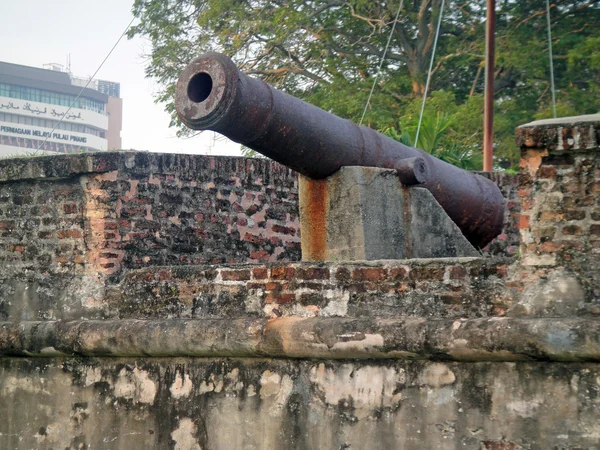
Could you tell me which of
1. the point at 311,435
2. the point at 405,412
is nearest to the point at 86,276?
the point at 311,435

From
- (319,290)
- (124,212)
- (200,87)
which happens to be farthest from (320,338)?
(124,212)

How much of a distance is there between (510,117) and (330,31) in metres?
3.99

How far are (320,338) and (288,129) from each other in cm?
118

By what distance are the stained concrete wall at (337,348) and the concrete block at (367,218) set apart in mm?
499

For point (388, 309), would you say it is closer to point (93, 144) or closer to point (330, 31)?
point (330, 31)

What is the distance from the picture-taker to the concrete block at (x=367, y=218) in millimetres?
5730

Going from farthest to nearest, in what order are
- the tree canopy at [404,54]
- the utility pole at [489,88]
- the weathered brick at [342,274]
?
the tree canopy at [404,54]
the utility pole at [489,88]
the weathered brick at [342,274]

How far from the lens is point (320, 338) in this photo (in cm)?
513

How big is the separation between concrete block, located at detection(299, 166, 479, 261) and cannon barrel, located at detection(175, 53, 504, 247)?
0.34ft

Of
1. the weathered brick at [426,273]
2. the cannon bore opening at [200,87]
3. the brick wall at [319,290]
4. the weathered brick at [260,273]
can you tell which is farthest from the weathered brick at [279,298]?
the cannon bore opening at [200,87]

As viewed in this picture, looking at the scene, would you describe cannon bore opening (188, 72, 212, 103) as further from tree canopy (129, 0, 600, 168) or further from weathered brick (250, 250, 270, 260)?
tree canopy (129, 0, 600, 168)

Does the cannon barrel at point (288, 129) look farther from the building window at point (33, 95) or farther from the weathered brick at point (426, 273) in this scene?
the building window at point (33, 95)

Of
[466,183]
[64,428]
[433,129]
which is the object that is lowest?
[64,428]

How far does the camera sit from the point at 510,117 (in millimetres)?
17141
